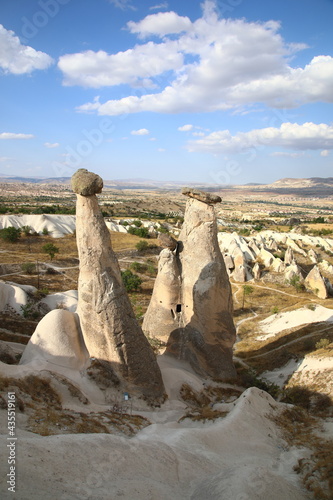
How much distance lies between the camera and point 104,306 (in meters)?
8.97

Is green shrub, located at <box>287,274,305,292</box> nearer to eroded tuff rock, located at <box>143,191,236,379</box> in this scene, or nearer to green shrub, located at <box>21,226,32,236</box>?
eroded tuff rock, located at <box>143,191,236,379</box>

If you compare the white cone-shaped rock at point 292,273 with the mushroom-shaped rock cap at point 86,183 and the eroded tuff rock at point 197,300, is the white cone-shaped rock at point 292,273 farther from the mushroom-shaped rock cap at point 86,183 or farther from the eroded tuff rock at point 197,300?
the mushroom-shaped rock cap at point 86,183

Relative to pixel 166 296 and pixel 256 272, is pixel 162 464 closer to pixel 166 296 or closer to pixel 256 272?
pixel 166 296

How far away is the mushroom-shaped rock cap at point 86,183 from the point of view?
8.49 meters

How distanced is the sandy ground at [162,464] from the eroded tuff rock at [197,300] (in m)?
3.96

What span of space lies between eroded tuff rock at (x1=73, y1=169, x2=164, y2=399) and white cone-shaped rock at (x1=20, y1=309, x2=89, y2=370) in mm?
354

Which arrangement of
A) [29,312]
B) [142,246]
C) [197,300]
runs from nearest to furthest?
[197,300] → [29,312] → [142,246]

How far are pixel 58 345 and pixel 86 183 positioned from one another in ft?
14.6

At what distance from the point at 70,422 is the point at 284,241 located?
46.6 m

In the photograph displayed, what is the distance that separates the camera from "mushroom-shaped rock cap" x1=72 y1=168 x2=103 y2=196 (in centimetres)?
849

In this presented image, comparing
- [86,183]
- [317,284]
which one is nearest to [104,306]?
[86,183]

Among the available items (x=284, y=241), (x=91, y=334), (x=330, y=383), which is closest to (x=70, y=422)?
(x=91, y=334)

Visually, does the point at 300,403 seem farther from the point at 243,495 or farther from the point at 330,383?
the point at 243,495

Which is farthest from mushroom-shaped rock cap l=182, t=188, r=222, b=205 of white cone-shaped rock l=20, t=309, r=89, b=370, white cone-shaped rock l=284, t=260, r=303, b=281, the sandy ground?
white cone-shaped rock l=284, t=260, r=303, b=281
